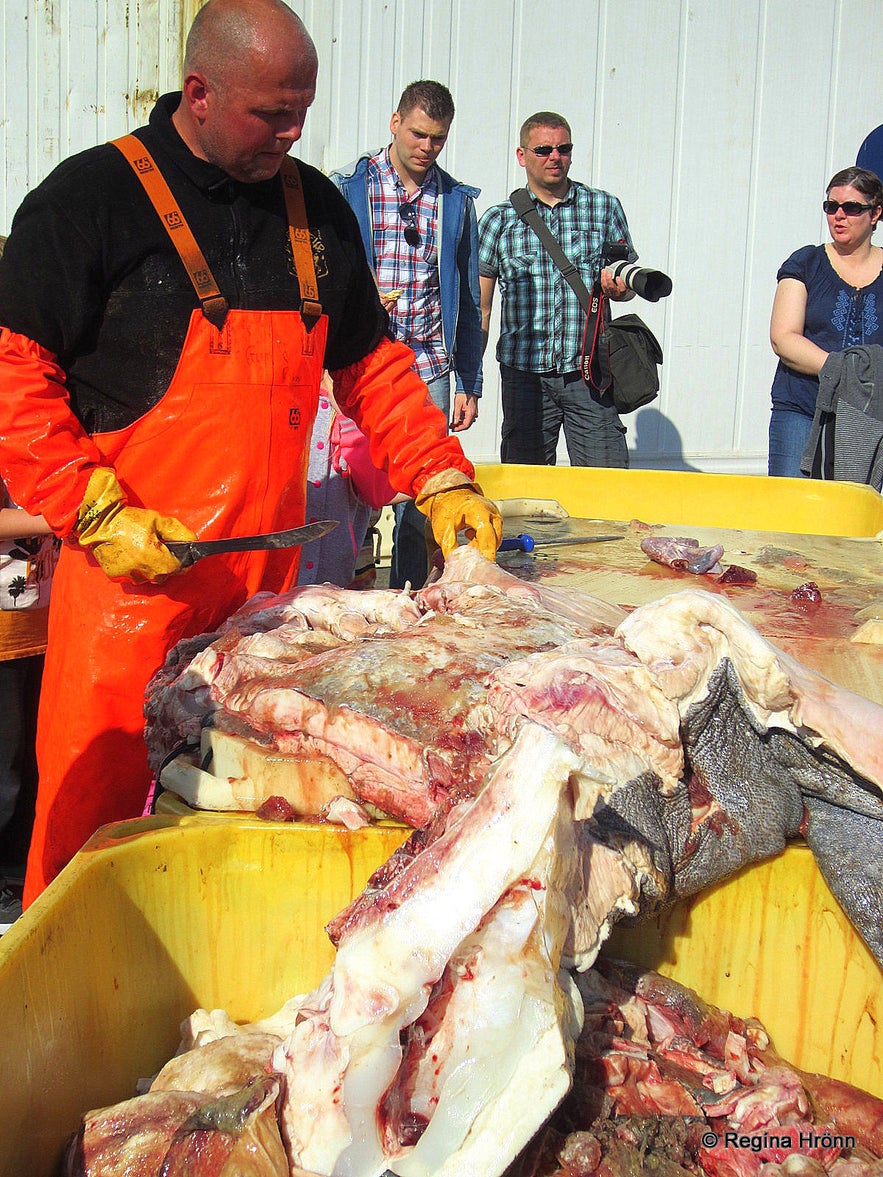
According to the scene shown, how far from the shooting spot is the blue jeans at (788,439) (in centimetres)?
616

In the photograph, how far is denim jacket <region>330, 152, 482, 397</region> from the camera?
238 inches

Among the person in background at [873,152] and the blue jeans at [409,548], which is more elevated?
the person in background at [873,152]

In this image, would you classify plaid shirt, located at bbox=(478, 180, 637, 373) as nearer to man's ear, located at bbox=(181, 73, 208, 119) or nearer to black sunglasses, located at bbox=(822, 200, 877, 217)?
black sunglasses, located at bbox=(822, 200, 877, 217)

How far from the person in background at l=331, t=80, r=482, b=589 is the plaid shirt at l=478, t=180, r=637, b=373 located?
1.35 ft

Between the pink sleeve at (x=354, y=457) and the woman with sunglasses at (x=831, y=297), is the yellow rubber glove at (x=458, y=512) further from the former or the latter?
the woman with sunglasses at (x=831, y=297)

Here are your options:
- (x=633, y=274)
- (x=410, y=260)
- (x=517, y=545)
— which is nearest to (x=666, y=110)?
(x=633, y=274)

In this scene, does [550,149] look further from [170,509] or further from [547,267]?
[170,509]

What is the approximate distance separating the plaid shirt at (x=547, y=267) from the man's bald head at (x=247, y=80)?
404 cm

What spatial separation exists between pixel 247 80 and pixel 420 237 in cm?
360

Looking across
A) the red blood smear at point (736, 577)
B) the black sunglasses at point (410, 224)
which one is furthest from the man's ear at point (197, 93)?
the black sunglasses at point (410, 224)

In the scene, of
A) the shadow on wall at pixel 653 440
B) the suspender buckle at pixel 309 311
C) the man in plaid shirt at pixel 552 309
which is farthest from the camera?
the shadow on wall at pixel 653 440

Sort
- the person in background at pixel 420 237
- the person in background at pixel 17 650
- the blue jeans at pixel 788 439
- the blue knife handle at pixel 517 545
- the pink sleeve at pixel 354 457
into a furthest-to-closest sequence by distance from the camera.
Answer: the blue jeans at pixel 788 439, the person in background at pixel 420 237, the pink sleeve at pixel 354 457, the blue knife handle at pixel 517 545, the person in background at pixel 17 650

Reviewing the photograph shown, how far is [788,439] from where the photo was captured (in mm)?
6219

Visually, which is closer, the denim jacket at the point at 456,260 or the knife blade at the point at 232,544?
the knife blade at the point at 232,544
